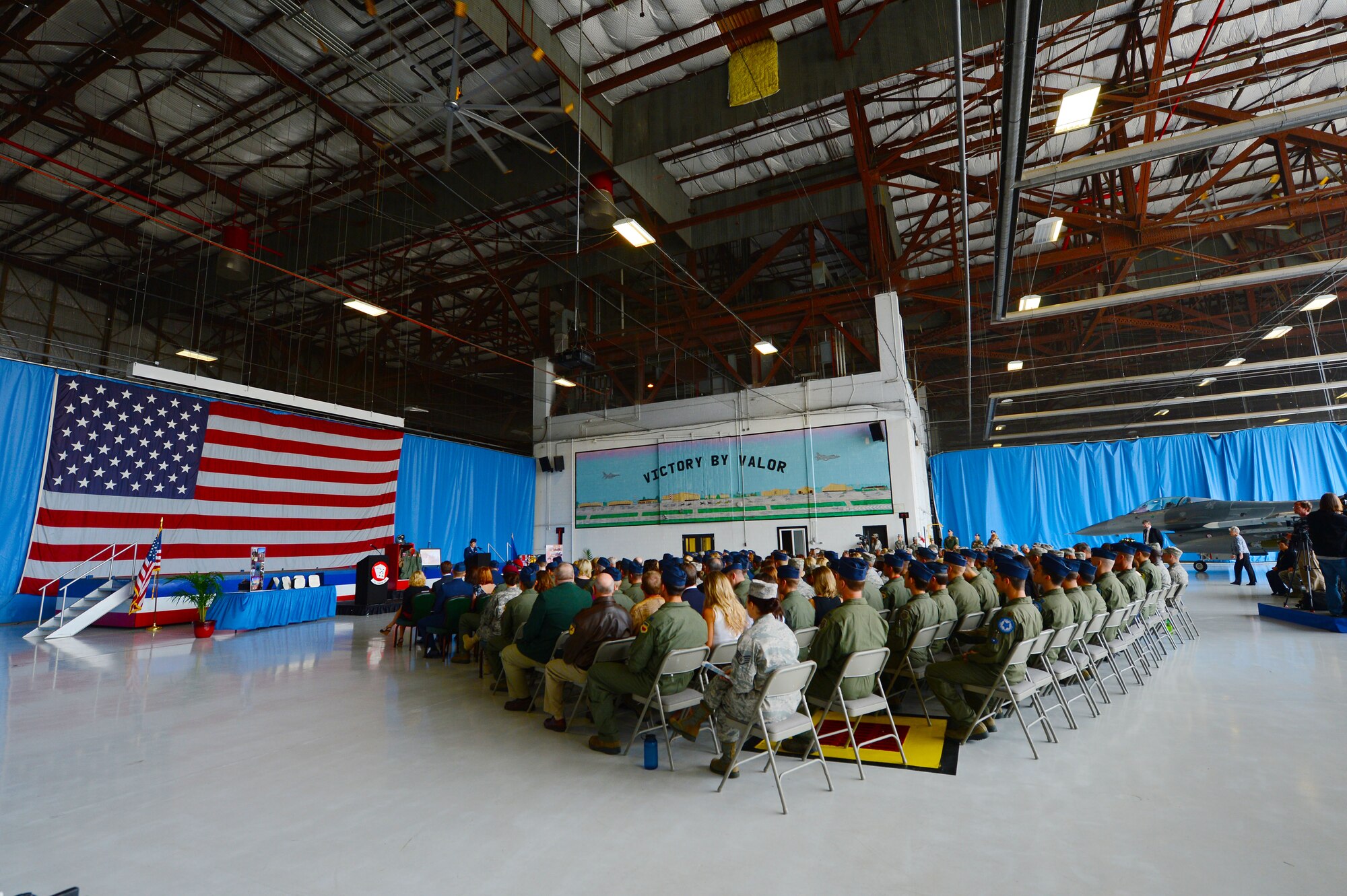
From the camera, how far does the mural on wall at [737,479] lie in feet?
51.8

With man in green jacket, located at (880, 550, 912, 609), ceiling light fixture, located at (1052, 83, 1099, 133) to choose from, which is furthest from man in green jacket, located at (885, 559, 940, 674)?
ceiling light fixture, located at (1052, 83, 1099, 133)

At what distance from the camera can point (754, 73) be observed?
923cm

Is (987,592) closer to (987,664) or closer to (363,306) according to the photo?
(987,664)

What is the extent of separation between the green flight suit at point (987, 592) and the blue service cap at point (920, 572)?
1245 millimetres

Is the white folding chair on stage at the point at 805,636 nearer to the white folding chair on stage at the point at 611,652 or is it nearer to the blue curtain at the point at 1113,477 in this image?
the white folding chair on stage at the point at 611,652

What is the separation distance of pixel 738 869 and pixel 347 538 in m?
14.7

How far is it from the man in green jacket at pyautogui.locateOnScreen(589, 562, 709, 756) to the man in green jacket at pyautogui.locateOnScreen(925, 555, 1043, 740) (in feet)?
5.52

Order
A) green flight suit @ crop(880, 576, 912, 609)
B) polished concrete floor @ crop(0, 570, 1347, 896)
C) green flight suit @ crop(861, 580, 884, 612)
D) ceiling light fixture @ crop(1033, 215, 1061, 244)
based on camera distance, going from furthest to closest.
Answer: ceiling light fixture @ crop(1033, 215, 1061, 244), green flight suit @ crop(880, 576, 912, 609), green flight suit @ crop(861, 580, 884, 612), polished concrete floor @ crop(0, 570, 1347, 896)

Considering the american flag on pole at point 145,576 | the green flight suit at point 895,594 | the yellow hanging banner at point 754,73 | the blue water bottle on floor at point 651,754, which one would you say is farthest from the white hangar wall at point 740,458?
the blue water bottle on floor at point 651,754

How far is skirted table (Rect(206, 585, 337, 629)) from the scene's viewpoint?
9.95 metres

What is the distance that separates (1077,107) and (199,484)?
15175 millimetres

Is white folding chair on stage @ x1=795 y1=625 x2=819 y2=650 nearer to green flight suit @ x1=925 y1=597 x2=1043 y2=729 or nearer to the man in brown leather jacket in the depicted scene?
green flight suit @ x1=925 y1=597 x2=1043 y2=729

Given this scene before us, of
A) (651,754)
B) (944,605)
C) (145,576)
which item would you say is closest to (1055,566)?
(944,605)

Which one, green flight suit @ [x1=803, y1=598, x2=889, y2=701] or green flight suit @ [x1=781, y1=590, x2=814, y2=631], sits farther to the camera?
green flight suit @ [x1=781, y1=590, x2=814, y2=631]
